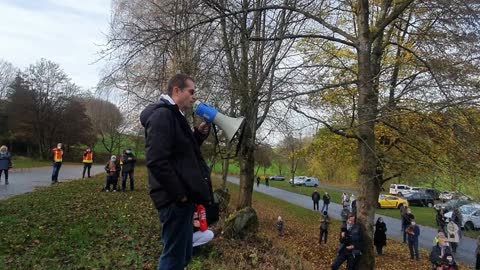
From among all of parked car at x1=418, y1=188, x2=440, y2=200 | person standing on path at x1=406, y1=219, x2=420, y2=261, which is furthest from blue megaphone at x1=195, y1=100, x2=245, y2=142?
person standing on path at x1=406, y1=219, x2=420, y2=261

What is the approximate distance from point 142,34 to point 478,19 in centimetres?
595

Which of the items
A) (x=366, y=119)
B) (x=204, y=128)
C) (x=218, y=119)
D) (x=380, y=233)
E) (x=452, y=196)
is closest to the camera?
(x=204, y=128)

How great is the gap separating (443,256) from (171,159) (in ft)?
39.2

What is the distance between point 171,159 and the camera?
138 inches

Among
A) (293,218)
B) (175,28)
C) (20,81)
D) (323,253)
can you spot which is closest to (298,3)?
(175,28)

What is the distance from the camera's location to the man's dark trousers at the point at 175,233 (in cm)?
354

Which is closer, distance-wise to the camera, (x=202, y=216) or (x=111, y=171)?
(x=202, y=216)

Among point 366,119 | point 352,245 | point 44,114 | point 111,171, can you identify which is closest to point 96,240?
point 366,119

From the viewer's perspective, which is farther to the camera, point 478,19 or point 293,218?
point 293,218

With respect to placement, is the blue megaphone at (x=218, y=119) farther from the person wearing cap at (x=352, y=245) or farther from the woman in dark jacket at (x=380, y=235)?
the woman in dark jacket at (x=380, y=235)

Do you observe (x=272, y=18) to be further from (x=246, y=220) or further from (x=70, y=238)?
(x=70, y=238)

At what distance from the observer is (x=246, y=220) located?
30.3ft

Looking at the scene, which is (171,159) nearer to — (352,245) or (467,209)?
(467,209)

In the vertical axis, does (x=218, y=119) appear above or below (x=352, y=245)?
above
